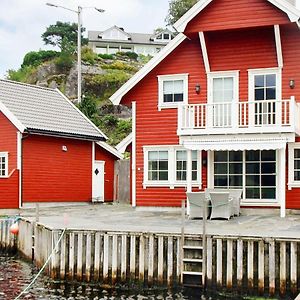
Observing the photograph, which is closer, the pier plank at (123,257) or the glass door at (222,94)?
the pier plank at (123,257)

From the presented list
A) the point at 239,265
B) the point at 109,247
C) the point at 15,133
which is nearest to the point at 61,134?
the point at 15,133

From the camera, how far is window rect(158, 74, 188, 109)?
23.4 m

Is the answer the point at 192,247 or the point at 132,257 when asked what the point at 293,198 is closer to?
the point at 192,247

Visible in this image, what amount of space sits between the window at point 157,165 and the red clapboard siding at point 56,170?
6355mm

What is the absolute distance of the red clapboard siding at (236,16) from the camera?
67.6 feet

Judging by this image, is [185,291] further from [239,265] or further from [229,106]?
[229,106]

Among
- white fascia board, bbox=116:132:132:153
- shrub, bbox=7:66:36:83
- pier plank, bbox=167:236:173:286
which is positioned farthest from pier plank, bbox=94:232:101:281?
shrub, bbox=7:66:36:83

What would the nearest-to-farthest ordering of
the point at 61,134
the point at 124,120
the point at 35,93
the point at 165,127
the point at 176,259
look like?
1. the point at 176,259
2. the point at 165,127
3. the point at 61,134
4. the point at 35,93
5. the point at 124,120

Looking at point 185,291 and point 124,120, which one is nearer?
point 185,291

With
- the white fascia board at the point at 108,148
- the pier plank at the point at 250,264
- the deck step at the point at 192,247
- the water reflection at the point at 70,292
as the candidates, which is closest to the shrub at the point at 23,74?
the white fascia board at the point at 108,148

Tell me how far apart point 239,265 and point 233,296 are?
0.68 m

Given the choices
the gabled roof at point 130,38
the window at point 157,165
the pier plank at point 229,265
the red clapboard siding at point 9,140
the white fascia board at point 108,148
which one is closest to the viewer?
the pier plank at point 229,265

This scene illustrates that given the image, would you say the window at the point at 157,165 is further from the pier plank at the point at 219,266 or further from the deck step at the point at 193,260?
the pier plank at the point at 219,266

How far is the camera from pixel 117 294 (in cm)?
1448
